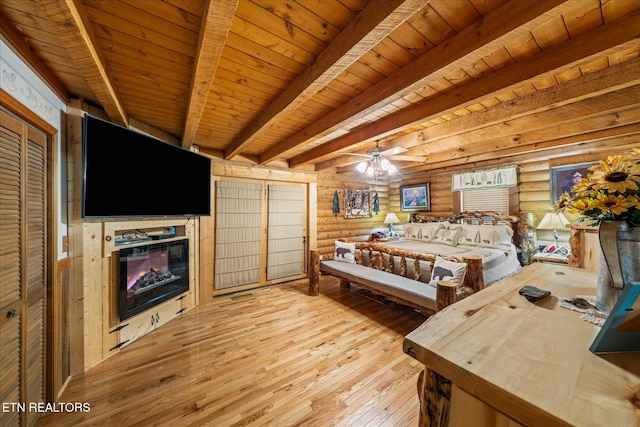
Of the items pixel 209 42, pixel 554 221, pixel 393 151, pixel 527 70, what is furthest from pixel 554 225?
pixel 209 42

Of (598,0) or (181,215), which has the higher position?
(598,0)

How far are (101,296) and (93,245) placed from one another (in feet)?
1.64

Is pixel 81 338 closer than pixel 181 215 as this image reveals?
Yes

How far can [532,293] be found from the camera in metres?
1.09

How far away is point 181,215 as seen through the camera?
2967mm

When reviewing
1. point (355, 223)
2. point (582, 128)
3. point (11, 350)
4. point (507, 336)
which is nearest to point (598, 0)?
point (507, 336)

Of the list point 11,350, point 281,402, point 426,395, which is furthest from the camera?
point 281,402

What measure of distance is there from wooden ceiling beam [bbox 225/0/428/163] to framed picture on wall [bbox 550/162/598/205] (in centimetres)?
432

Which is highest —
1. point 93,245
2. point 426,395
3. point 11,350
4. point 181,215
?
point 181,215

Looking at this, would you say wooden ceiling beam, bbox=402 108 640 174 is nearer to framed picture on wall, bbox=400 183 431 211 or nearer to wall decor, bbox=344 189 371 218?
framed picture on wall, bbox=400 183 431 211

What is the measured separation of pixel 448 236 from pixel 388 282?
2124 millimetres

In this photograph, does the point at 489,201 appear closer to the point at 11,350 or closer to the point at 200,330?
the point at 200,330

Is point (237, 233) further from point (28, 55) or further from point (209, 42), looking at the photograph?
point (209, 42)

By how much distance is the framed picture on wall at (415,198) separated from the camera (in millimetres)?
5508
